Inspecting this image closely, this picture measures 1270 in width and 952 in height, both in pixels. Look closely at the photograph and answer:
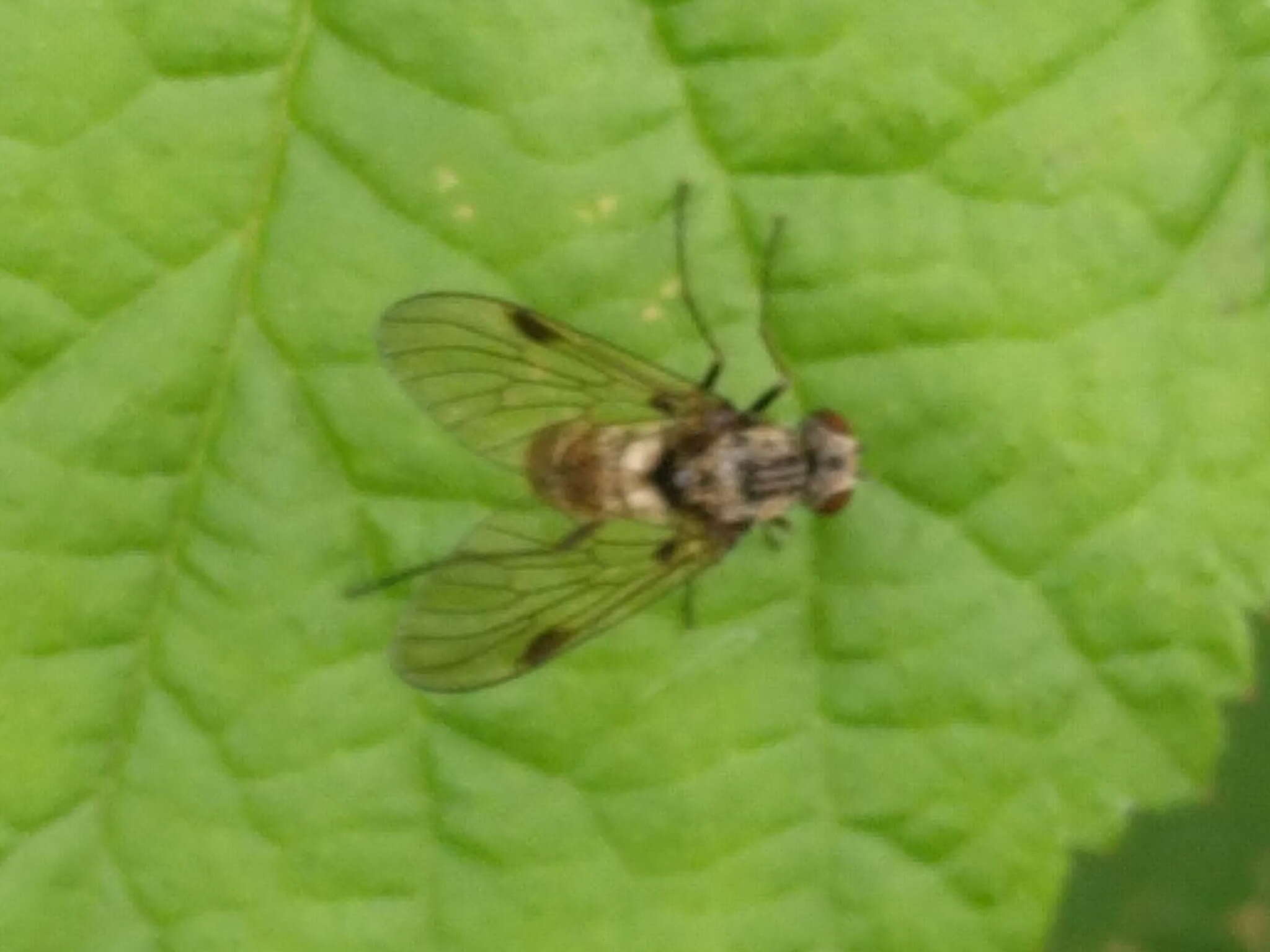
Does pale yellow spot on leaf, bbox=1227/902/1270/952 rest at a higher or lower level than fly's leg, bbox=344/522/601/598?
lower

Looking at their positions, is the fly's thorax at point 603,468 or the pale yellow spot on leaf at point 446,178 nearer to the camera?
the pale yellow spot on leaf at point 446,178

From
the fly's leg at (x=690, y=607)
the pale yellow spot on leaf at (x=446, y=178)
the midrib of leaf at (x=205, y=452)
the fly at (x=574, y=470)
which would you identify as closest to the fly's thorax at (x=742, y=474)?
the fly at (x=574, y=470)

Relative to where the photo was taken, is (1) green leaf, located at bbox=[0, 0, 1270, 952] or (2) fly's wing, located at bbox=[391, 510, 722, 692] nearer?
(1) green leaf, located at bbox=[0, 0, 1270, 952]

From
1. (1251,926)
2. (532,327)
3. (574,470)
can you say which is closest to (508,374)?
(574,470)

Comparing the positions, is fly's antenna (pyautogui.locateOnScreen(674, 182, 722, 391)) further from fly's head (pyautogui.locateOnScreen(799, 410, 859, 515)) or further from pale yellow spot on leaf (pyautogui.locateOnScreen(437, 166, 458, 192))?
pale yellow spot on leaf (pyautogui.locateOnScreen(437, 166, 458, 192))

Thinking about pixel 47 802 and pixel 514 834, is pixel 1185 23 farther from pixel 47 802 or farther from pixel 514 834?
pixel 47 802

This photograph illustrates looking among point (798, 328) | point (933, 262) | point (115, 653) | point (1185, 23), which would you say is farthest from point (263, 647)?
point (1185, 23)

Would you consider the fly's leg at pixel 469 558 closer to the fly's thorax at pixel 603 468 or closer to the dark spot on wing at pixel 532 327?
the fly's thorax at pixel 603 468

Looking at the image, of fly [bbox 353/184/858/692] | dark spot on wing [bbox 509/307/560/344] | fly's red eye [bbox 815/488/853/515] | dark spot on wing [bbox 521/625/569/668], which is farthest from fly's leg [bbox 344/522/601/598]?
fly's red eye [bbox 815/488/853/515]
